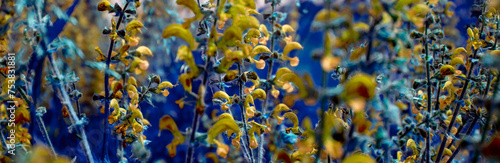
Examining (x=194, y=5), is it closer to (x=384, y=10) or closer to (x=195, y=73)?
(x=195, y=73)

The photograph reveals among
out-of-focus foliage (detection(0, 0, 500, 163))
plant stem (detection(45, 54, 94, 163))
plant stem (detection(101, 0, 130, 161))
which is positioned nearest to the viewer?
out-of-focus foliage (detection(0, 0, 500, 163))

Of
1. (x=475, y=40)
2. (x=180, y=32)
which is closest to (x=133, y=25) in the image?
(x=180, y=32)

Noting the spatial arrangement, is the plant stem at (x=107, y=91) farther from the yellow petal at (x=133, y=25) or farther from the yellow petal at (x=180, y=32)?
the yellow petal at (x=180, y=32)

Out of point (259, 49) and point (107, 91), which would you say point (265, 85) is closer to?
point (259, 49)

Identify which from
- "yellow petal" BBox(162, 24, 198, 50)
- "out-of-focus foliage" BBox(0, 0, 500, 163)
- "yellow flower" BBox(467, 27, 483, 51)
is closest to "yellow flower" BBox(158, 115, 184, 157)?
"out-of-focus foliage" BBox(0, 0, 500, 163)

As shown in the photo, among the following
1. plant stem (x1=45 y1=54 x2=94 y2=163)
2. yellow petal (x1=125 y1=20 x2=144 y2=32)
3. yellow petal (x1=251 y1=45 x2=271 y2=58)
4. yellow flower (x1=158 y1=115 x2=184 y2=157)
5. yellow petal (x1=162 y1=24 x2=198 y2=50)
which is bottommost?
yellow flower (x1=158 y1=115 x2=184 y2=157)

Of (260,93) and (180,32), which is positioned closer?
(180,32)

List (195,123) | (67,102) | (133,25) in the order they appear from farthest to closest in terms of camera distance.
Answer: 1. (133,25)
2. (67,102)
3. (195,123)

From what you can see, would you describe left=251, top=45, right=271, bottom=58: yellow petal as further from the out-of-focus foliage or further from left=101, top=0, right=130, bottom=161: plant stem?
left=101, top=0, right=130, bottom=161: plant stem

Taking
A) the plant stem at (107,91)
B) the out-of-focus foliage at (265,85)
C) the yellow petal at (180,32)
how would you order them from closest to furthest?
the out-of-focus foliage at (265,85)
the yellow petal at (180,32)
the plant stem at (107,91)

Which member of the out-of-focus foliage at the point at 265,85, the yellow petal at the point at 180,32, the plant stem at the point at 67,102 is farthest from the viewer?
the plant stem at the point at 67,102

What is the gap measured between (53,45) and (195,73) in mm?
323

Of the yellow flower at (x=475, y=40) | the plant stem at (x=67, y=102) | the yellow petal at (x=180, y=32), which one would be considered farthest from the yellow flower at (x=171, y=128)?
the yellow flower at (x=475, y=40)

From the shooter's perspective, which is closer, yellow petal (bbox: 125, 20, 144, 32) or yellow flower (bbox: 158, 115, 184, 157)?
yellow flower (bbox: 158, 115, 184, 157)
